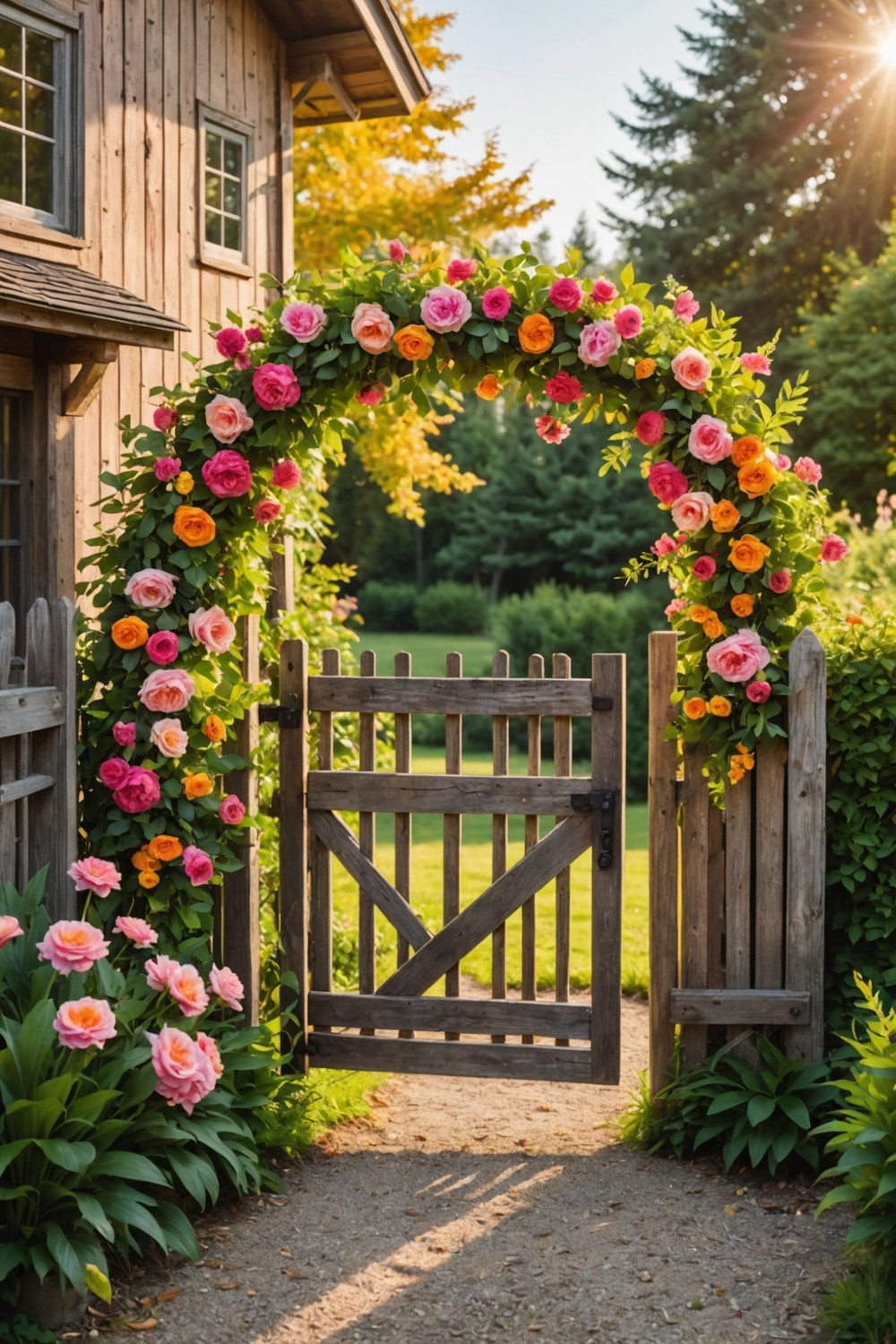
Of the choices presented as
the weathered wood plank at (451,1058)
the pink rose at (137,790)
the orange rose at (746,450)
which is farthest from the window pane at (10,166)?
the weathered wood plank at (451,1058)

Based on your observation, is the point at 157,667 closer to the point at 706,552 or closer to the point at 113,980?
the point at 113,980

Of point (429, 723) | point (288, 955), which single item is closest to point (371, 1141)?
point (288, 955)

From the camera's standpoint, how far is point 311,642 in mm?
7547

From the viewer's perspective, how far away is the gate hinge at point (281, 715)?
18.3ft

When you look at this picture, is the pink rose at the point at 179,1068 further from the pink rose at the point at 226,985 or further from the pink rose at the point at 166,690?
the pink rose at the point at 166,690

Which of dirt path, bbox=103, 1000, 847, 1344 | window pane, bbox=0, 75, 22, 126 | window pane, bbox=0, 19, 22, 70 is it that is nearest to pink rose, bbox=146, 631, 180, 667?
dirt path, bbox=103, 1000, 847, 1344

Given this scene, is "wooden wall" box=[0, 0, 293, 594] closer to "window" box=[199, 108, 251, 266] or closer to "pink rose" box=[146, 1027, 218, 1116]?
"window" box=[199, 108, 251, 266]

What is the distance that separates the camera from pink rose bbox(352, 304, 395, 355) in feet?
16.5

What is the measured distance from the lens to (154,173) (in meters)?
6.77

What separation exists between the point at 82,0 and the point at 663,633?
4.01 m

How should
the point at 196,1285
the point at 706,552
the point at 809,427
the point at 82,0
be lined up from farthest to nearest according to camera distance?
the point at 809,427 → the point at 82,0 → the point at 706,552 → the point at 196,1285

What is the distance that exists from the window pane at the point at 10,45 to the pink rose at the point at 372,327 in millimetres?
2255

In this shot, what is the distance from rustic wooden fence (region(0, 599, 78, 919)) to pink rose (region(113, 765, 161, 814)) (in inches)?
10.1

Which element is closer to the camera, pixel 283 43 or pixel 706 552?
pixel 706 552
